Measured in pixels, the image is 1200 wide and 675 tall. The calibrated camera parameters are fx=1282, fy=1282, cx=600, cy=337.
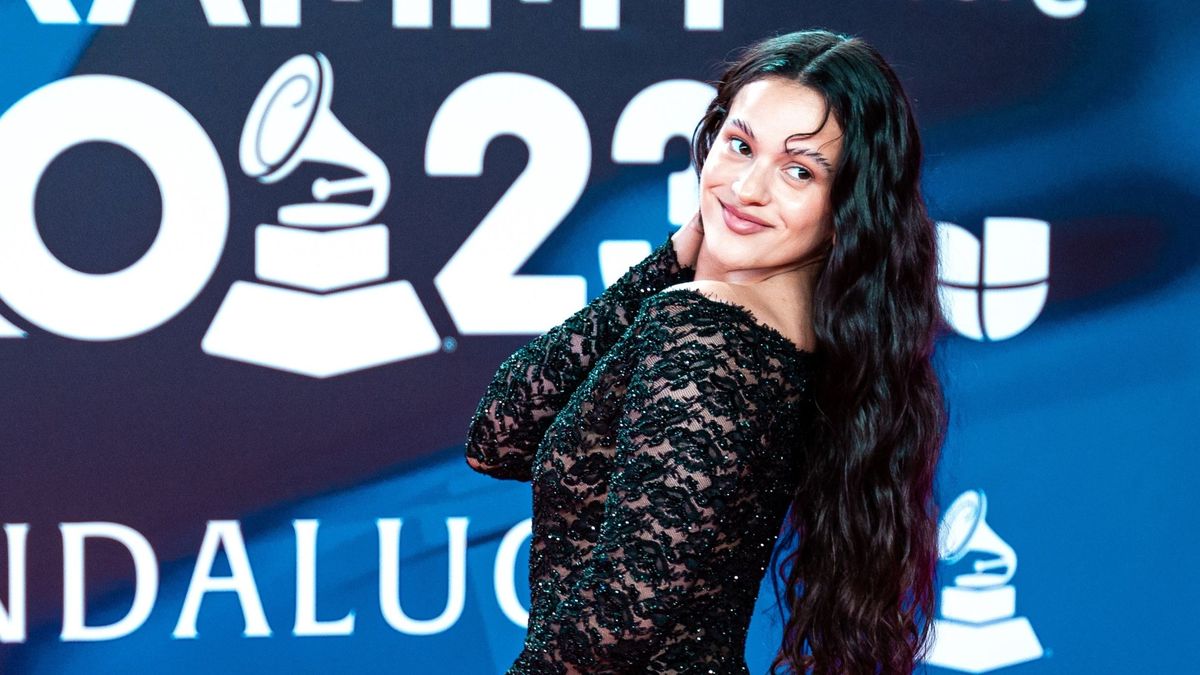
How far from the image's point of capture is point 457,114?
2988mm

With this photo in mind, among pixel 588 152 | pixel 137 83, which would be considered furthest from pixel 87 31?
pixel 588 152

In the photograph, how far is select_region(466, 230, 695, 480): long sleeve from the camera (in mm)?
1698

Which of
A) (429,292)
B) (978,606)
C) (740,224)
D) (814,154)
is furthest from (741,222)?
(978,606)

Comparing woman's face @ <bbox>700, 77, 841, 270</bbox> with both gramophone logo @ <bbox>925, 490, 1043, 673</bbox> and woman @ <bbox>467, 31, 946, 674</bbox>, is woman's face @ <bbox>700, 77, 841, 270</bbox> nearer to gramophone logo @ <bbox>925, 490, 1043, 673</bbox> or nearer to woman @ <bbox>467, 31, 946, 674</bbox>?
woman @ <bbox>467, 31, 946, 674</bbox>

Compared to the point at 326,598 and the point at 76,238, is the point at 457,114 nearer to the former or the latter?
the point at 76,238

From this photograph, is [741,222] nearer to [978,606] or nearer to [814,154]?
[814,154]

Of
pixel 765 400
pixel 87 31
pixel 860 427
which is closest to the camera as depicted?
pixel 765 400

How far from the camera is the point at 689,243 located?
1.79 meters

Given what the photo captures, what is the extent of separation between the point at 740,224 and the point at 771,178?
0.21 ft

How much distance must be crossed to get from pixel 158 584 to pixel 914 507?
2.07 metres

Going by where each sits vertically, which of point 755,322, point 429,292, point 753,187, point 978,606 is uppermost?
point 753,187

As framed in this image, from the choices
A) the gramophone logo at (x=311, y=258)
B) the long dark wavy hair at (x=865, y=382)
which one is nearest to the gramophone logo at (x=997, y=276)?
the gramophone logo at (x=311, y=258)

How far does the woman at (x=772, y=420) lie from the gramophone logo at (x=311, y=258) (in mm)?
1521

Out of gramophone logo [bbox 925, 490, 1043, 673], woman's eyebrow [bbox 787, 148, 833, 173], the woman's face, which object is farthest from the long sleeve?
gramophone logo [bbox 925, 490, 1043, 673]
